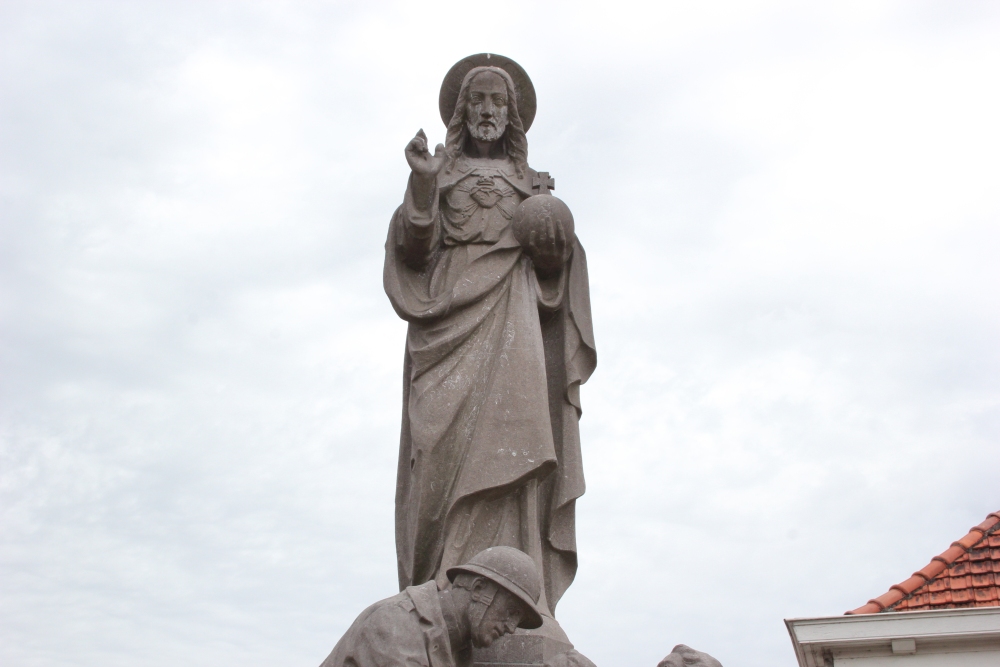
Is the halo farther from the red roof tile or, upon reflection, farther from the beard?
the red roof tile

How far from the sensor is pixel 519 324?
26.5ft

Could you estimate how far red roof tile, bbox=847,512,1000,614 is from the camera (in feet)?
45.7

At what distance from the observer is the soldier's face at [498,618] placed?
5.99 metres

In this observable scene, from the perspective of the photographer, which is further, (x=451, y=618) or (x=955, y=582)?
(x=955, y=582)

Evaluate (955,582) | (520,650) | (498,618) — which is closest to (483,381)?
(520,650)

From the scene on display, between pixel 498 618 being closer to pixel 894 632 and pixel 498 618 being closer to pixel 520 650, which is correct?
pixel 520 650

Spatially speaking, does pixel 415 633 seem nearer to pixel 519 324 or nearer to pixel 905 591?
pixel 519 324

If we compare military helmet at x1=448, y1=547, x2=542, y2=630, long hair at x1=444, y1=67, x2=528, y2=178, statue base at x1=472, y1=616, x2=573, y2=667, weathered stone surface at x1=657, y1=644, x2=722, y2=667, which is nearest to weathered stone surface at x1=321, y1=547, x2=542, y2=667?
military helmet at x1=448, y1=547, x2=542, y2=630

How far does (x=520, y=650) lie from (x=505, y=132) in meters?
3.93

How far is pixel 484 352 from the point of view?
316 inches

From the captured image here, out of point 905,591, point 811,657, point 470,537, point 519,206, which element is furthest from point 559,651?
point 905,591

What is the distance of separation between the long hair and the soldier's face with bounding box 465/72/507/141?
4 centimetres

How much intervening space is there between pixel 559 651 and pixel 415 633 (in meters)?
1.22

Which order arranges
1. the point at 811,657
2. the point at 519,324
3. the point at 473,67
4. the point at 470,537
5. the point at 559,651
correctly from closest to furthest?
the point at 559,651 < the point at 470,537 < the point at 519,324 < the point at 473,67 < the point at 811,657
